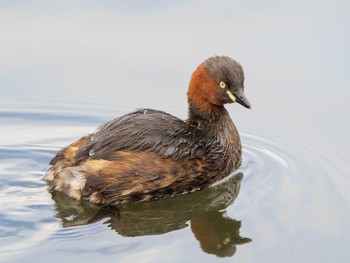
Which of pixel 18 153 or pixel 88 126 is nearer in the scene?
pixel 18 153

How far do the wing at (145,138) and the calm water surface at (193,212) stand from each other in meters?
0.39

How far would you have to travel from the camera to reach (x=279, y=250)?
21.3 ft

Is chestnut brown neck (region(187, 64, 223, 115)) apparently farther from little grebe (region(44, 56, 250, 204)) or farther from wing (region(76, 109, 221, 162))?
wing (region(76, 109, 221, 162))

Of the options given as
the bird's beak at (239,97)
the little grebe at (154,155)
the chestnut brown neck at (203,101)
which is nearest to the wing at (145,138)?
the little grebe at (154,155)

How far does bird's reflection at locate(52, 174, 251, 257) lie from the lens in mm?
6762

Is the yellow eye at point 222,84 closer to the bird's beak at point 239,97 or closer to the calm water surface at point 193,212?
the bird's beak at point 239,97

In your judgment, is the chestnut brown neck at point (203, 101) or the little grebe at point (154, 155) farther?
the chestnut brown neck at point (203, 101)

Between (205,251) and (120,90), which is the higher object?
(120,90)

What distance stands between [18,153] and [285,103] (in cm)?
261

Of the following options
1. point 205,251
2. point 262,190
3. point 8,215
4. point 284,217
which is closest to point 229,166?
point 262,190

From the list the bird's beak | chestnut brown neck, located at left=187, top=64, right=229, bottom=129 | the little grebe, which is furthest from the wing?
the bird's beak

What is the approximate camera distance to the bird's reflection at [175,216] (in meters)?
6.76

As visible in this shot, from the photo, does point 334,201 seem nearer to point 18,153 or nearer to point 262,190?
point 262,190

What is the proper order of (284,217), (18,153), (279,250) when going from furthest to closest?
(18,153), (284,217), (279,250)
